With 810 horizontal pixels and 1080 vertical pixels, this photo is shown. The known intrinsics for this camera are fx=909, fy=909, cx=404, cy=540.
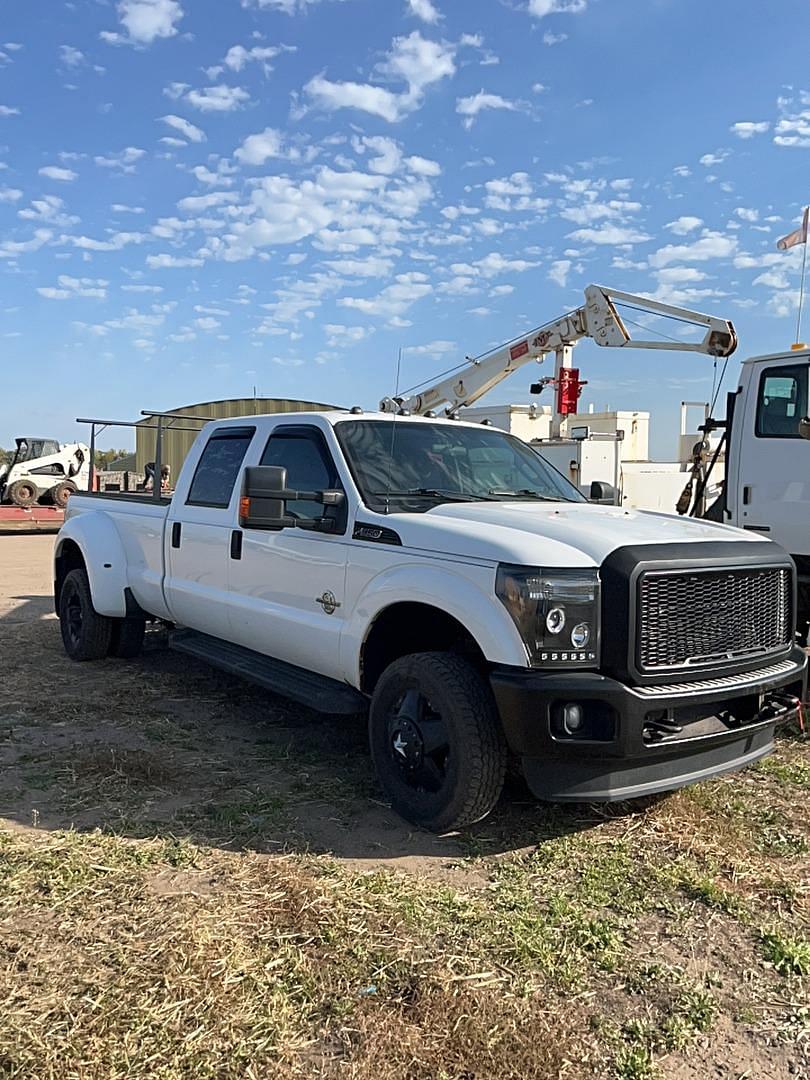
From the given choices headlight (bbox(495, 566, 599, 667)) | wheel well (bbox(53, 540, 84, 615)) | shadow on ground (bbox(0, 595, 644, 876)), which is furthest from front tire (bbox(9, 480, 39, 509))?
headlight (bbox(495, 566, 599, 667))

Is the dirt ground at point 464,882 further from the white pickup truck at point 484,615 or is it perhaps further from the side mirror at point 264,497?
the side mirror at point 264,497

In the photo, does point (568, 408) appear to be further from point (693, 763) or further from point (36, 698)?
point (693, 763)

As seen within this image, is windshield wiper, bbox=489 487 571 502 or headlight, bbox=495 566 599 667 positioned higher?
windshield wiper, bbox=489 487 571 502

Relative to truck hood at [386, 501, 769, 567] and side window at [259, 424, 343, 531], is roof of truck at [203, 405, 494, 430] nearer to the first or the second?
side window at [259, 424, 343, 531]

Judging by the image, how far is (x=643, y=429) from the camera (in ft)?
72.7

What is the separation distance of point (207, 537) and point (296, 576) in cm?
114

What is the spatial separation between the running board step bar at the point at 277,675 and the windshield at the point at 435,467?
3.21ft

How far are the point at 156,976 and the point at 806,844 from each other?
2884 mm

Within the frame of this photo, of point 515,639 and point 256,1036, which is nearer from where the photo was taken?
point 256,1036

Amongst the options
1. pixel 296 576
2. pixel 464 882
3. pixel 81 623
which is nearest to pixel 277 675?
pixel 296 576

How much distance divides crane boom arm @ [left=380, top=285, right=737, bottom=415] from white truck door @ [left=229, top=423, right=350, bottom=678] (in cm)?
772

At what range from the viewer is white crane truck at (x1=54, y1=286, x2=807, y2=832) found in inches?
144

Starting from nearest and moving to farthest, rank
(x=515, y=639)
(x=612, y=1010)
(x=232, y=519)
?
(x=612, y=1010)
(x=515, y=639)
(x=232, y=519)

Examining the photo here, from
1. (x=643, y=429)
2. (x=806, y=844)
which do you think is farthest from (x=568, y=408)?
(x=806, y=844)
